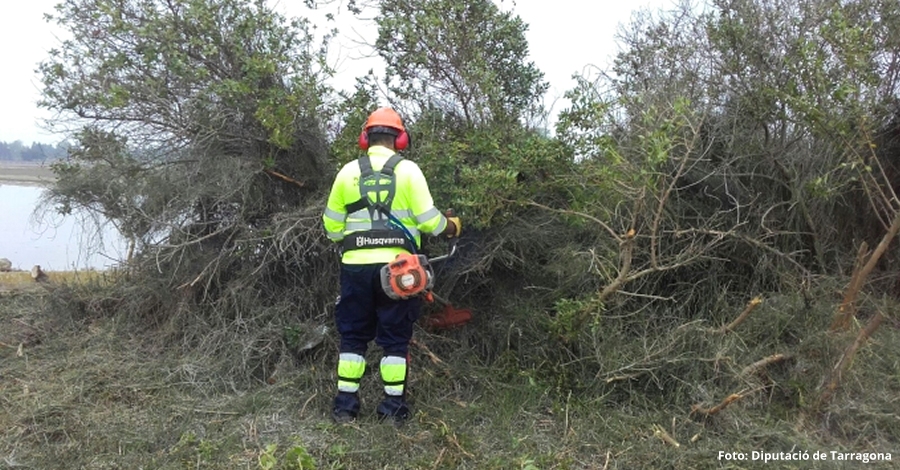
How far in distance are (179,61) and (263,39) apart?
628 mm

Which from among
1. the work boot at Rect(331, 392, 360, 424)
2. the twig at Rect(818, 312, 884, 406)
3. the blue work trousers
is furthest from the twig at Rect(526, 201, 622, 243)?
the work boot at Rect(331, 392, 360, 424)

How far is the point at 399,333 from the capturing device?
4.08 meters

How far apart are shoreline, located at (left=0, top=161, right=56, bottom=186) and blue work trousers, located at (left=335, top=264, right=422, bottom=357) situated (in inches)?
123

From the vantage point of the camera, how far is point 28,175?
5785 millimetres

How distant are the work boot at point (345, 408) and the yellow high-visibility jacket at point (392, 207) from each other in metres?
0.83

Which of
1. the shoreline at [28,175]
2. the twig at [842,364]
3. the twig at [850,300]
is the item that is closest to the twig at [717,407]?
the twig at [842,364]

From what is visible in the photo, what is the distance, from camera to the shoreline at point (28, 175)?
5562 millimetres

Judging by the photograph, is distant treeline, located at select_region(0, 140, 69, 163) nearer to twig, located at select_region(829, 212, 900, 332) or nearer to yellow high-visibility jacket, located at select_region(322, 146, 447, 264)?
yellow high-visibility jacket, located at select_region(322, 146, 447, 264)

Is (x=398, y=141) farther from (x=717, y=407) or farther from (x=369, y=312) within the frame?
(x=717, y=407)

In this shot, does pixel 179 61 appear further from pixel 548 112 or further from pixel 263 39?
pixel 548 112

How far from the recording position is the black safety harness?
13.0 ft

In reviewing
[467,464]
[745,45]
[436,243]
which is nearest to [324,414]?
[467,464]

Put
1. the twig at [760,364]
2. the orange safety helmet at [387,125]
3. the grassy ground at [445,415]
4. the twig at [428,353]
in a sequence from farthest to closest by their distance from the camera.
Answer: the twig at [428,353] → the orange safety helmet at [387,125] → the twig at [760,364] → the grassy ground at [445,415]

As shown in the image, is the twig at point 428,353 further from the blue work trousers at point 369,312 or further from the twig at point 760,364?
the twig at point 760,364
